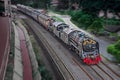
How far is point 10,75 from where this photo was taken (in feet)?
59.5

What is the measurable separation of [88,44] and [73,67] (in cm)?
309

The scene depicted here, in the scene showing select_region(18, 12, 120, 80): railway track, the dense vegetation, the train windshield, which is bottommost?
select_region(18, 12, 120, 80): railway track

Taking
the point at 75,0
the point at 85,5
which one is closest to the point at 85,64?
the point at 85,5

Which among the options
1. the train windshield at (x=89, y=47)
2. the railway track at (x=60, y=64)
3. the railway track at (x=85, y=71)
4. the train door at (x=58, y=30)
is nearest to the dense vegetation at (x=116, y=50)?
the railway track at (x=85, y=71)

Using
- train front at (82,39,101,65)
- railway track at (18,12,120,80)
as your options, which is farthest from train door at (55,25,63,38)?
train front at (82,39,101,65)

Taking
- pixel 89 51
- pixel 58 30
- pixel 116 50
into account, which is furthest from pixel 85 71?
pixel 58 30

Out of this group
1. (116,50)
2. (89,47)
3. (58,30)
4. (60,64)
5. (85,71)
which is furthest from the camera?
(58,30)

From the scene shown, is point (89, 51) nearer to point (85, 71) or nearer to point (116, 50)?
point (85, 71)

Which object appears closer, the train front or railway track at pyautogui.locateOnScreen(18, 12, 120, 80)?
railway track at pyautogui.locateOnScreen(18, 12, 120, 80)

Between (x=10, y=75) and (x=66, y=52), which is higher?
(x=10, y=75)

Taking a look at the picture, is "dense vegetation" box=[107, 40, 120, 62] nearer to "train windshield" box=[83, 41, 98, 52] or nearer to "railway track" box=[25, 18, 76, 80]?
"train windshield" box=[83, 41, 98, 52]

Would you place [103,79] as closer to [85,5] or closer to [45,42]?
[45,42]

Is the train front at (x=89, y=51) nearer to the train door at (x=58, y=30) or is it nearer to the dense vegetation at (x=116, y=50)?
the dense vegetation at (x=116, y=50)

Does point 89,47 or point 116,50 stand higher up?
point 89,47
